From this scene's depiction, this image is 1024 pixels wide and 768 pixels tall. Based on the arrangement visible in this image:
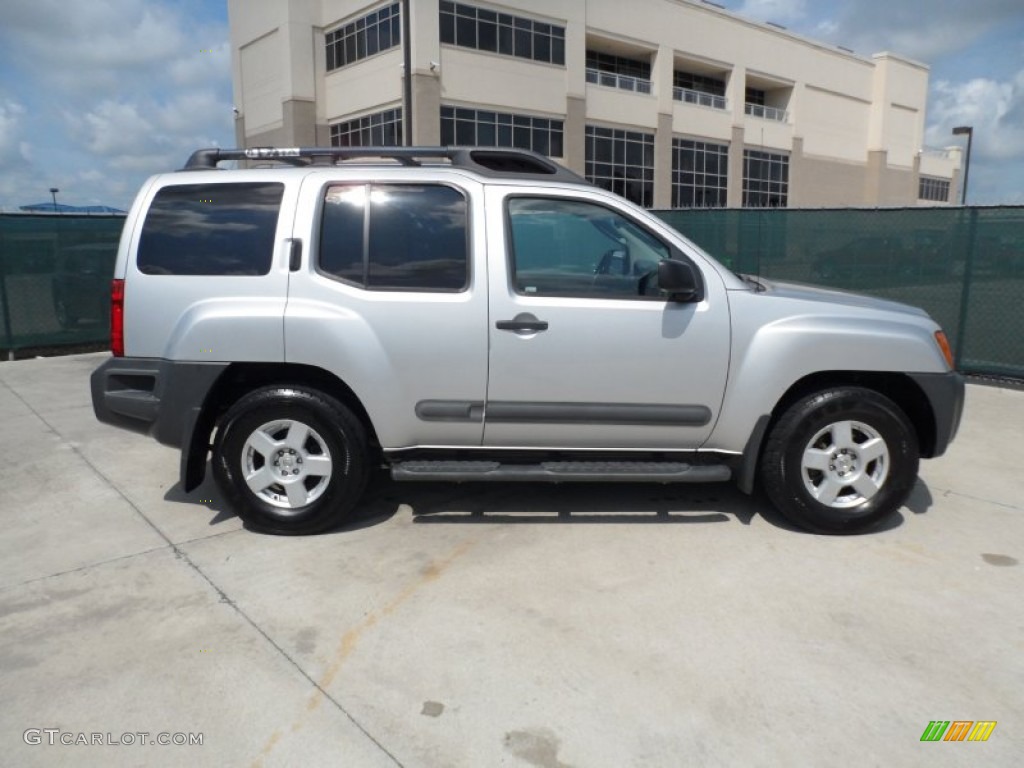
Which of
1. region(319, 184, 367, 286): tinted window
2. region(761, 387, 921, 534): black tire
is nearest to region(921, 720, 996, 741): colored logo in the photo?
region(761, 387, 921, 534): black tire

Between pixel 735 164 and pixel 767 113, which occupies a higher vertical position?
pixel 767 113

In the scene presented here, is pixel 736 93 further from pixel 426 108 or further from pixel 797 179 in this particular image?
pixel 426 108

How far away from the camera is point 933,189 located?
2746 inches

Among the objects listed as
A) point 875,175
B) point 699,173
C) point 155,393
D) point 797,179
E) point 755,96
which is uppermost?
point 755,96

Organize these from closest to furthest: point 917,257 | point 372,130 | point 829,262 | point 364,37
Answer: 1. point 917,257
2. point 829,262
3. point 364,37
4. point 372,130

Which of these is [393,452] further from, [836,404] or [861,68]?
[861,68]

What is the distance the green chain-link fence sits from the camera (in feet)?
27.8

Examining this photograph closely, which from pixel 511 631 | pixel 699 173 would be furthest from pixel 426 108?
pixel 511 631

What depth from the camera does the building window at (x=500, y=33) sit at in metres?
32.7

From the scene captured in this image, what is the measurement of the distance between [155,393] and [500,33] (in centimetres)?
3394

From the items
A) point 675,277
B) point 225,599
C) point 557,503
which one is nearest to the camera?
point 225,599

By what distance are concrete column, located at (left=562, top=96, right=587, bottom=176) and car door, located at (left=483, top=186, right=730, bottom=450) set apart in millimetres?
34072

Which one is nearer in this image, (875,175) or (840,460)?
(840,460)

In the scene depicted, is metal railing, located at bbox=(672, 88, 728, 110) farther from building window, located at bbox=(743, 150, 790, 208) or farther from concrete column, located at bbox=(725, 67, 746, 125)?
building window, located at bbox=(743, 150, 790, 208)
